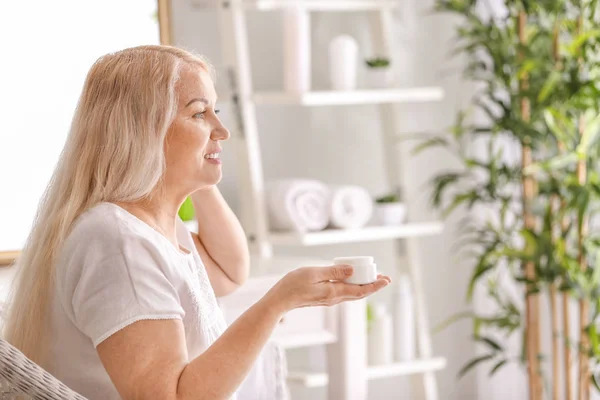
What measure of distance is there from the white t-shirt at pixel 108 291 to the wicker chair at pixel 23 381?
83 millimetres

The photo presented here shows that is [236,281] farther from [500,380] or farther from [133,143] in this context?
[500,380]

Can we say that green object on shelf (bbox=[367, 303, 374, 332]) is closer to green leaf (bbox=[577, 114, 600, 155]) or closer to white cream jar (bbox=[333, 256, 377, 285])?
green leaf (bbox=[577, 114, 600, 155])

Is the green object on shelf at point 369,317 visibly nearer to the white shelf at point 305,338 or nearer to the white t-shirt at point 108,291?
the white shelf at point 305,338

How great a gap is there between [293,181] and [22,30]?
2.89ft

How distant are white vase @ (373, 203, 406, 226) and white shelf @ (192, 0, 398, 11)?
63cm

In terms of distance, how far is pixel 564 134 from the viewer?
104 inches

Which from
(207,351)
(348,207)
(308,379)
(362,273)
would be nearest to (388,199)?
(348,207)

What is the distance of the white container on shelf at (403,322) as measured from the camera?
3066mm

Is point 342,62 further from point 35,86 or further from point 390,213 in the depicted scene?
point 35,86

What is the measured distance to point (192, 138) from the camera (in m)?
1.44

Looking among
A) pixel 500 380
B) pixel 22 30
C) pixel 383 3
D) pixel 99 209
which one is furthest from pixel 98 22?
pixel 500 380

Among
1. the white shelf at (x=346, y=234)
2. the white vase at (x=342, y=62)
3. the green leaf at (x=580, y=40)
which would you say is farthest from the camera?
the white vase at (x=342, y=62)

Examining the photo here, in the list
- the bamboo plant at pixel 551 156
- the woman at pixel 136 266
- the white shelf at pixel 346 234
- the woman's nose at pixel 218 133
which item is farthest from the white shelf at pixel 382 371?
the woman's nose at pixel 218 133

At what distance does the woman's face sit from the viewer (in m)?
1.43
